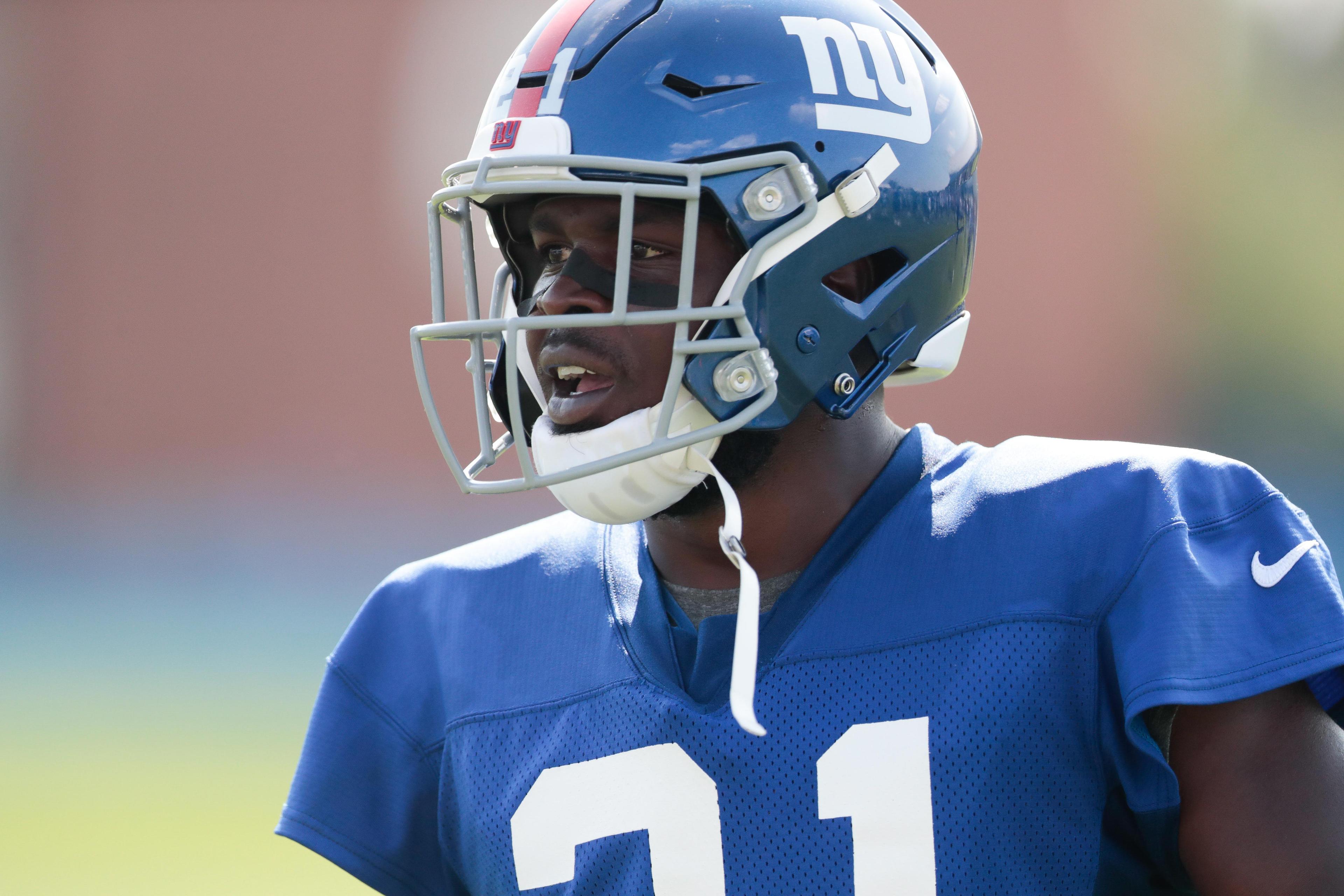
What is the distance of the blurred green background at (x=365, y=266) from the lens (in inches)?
292

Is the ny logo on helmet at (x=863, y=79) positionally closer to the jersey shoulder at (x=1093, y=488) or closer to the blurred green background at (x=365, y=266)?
the jersey shoulder at (x=1093, y=488)

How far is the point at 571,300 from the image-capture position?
58.1 inches

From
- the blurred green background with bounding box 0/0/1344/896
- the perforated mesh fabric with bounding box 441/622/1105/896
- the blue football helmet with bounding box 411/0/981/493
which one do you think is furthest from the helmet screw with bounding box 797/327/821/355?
the blurred green background with bounding box 0/0/1344/896

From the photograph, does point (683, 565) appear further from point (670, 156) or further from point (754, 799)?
point (670, 156)

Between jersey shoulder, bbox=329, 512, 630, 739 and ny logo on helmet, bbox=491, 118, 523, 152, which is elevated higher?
ny logo on helmet, bbox=491, 118, 523, 152

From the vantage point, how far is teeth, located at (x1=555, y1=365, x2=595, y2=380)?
1.47m

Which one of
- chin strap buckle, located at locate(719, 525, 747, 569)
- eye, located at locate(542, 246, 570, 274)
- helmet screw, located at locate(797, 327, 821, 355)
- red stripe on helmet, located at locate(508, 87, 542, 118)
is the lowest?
chin strap buckle, located at locate(719, 525, 747, 569)

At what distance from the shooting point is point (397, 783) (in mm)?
1613

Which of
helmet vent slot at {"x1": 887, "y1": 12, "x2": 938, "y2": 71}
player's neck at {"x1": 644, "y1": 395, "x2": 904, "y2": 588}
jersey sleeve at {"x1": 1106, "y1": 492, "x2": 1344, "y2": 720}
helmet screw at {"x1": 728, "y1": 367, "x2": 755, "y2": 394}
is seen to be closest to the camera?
jersey sleeve at {"x1": 1106, "y1": 492, "x2": 1344, "y2": 720}

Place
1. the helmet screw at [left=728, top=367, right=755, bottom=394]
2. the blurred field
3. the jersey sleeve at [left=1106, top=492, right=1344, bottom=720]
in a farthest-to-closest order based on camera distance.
Result: the blurred field → the helmet screw at [left=728, top=367, right=755, bottom=394] → the jersey sleeve at [left=1106, top=492, right=1344, bottom=720]

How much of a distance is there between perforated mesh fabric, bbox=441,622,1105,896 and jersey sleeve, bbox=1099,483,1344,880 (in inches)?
1.8

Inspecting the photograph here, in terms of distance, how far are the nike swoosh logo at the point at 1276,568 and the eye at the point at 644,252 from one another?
681 mm

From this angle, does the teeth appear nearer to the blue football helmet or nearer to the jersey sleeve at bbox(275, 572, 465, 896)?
the blue football helmet

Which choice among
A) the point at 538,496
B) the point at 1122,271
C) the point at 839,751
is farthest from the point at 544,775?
the point at 1122,271
